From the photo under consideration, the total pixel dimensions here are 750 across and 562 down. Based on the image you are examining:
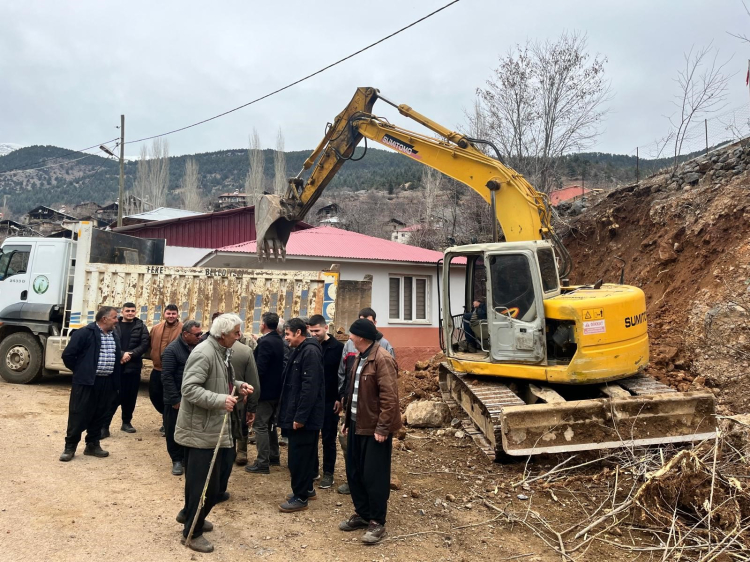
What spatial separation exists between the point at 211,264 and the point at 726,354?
11.8 meters

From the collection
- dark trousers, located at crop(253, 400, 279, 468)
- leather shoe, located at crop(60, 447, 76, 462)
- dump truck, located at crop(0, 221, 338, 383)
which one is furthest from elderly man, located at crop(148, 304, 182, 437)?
dump truck, located at crop(0, 221, 338, 383)

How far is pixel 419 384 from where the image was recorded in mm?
9828

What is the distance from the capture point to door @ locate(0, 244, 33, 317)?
10.6 metres

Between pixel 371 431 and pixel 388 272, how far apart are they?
1153cm

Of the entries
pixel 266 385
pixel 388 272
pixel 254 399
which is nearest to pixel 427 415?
pixel 266 385

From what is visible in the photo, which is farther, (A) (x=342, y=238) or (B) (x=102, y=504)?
(A) (x=342, y=238)

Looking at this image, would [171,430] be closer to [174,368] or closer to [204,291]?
[174,368]

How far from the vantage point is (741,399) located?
760 centimetres

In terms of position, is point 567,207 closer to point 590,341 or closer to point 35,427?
point 590,341

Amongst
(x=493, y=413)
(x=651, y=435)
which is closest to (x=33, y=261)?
(x=493, y=413)

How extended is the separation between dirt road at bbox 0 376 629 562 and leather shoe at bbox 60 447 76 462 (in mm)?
70

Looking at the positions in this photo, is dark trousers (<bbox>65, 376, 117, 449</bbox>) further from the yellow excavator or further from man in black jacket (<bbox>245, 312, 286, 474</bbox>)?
the yellow excavator

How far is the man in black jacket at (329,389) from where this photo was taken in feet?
18.6

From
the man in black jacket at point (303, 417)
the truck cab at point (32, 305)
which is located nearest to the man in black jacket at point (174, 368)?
the man in black jacket at point (303, 417)
